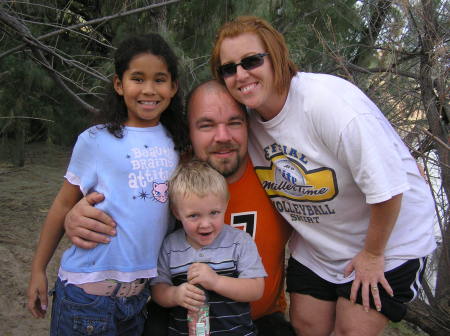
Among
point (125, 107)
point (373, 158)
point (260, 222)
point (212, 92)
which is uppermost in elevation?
point (212, 92)

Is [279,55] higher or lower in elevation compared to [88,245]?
higher

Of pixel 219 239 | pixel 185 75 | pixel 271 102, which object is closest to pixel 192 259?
pixel 219 239

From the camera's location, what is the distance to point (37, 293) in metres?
1.98

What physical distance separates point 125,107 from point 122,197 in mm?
467

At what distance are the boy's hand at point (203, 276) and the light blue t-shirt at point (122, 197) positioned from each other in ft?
0.62

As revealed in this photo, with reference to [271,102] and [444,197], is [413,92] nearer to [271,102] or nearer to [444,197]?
[444,197]

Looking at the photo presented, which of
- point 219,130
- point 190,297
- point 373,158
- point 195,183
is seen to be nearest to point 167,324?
point 190,297

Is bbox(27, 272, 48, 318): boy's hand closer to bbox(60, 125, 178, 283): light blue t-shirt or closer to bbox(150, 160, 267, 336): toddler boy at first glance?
bbox(60, 125, 178, 283): light blue t-shirt


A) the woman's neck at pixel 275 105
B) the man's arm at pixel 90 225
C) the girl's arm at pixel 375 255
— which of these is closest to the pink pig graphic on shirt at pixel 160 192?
the man's arm at pixel 90 225

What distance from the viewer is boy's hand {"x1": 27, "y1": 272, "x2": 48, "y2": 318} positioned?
6.47 ft

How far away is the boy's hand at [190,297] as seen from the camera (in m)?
1.76

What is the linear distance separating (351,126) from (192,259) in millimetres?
837

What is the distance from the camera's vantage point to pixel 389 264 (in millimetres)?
1994

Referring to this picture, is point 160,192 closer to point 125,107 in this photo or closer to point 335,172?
point 125,107
